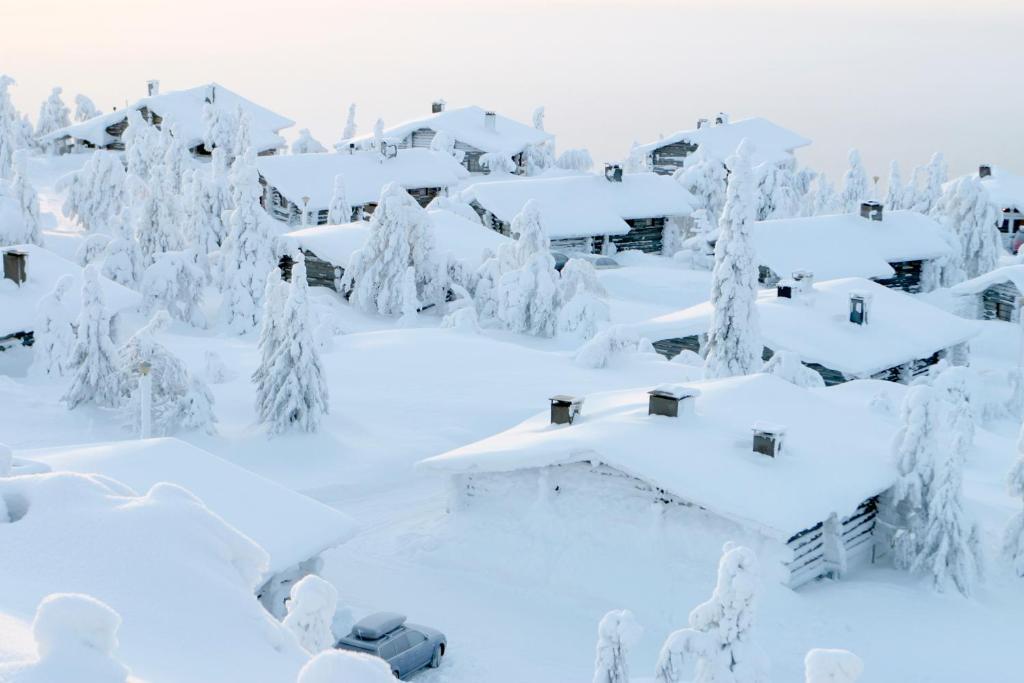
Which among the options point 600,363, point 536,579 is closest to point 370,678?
point 536,579

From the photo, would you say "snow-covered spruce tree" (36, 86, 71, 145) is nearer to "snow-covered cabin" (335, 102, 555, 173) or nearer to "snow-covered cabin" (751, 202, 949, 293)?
"snow-covered cabin" (335, 102, 555, 173)

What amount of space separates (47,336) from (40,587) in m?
23.2

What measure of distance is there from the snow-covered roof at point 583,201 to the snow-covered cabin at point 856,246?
7404mm

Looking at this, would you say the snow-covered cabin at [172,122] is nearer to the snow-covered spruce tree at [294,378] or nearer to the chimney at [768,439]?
the snow-covered spruce tree at [294,378]

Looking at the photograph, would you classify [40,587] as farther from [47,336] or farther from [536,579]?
[47,336]

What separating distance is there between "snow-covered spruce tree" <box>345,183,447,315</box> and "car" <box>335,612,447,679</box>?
25.4 metres

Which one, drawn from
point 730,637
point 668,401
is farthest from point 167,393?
point 730,637

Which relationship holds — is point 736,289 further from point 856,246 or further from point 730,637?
point 856,246

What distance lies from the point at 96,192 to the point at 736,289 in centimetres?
3225

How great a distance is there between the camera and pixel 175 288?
138 ft

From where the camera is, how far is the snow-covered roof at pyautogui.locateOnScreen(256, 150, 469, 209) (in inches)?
2338

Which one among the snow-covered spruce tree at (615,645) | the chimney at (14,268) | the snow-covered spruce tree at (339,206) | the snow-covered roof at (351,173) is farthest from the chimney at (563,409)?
the snow-covered roof at (351,173)

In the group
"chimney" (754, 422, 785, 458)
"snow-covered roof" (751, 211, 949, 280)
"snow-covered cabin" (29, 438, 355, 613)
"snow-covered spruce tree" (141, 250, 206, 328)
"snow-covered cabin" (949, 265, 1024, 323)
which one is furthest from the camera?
"snow-covered roof" (751, 211, 949, 280)

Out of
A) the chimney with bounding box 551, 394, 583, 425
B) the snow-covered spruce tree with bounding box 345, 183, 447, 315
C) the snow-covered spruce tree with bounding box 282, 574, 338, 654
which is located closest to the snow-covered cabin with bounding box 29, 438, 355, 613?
the chimney with bounding box 551, 394, 583, 425
